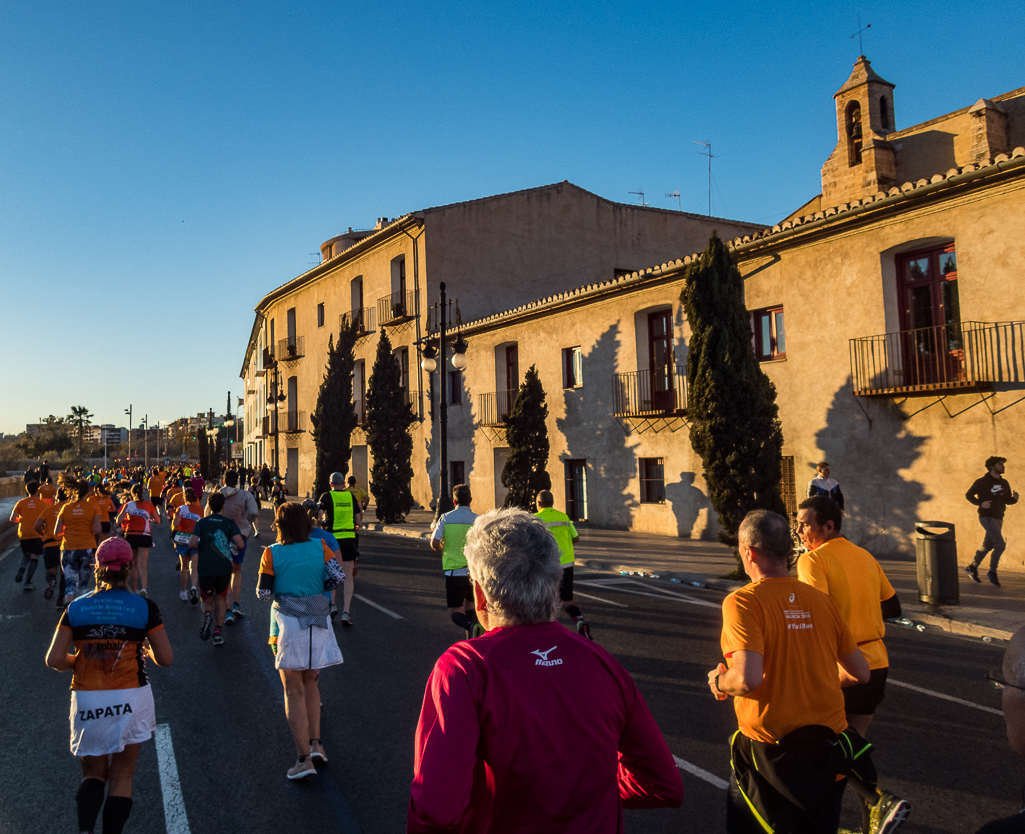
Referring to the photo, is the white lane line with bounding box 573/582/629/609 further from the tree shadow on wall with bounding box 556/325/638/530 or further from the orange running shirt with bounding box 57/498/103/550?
the tree shadow on wall with bounding box 556/325/638/530

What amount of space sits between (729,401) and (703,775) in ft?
31.6

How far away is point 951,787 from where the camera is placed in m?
→ 4.50

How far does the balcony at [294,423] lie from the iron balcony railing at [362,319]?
8.76 meters

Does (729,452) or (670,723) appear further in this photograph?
(729,452)

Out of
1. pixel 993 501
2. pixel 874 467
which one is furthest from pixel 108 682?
pixel 874 467

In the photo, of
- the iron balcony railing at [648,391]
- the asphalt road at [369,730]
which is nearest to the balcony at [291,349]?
the iron balcony railing at [648,391]

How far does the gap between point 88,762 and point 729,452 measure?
461 inches

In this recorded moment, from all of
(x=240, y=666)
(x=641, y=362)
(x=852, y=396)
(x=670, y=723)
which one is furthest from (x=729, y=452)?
(x=240, y=666)

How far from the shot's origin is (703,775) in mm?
4715

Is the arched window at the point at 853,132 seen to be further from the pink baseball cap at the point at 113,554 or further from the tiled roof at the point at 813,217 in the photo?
the pink baseball cap at the point at 113,554

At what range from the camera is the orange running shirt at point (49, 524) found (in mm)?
11445

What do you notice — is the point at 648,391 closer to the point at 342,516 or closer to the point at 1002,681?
the point at 342,516

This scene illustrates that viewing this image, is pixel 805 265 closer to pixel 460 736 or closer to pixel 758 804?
pixel 758 804

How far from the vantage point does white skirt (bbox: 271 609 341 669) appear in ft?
16.0
